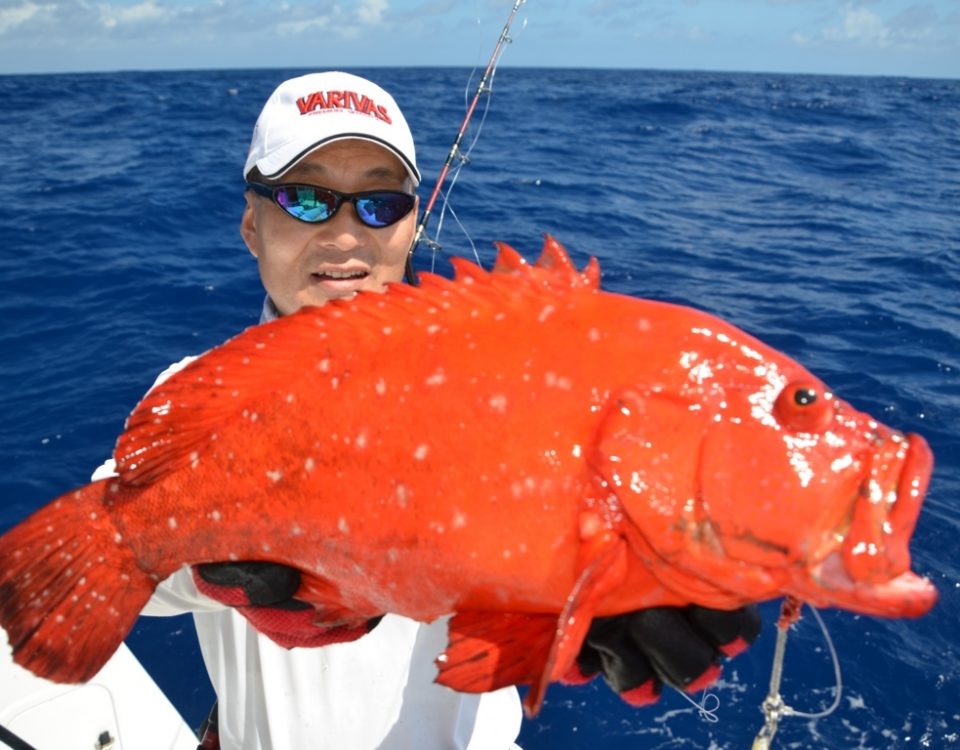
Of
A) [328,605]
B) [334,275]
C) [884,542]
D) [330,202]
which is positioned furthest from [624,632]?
[330,202]

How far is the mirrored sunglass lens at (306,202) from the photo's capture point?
8.83ft

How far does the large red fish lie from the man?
623 millimetres

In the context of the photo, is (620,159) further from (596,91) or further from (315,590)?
(596,91)

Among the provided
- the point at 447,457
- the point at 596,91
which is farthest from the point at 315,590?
the point at 596,91

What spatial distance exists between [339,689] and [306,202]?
1736mm

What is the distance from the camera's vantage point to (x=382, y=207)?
2.76m

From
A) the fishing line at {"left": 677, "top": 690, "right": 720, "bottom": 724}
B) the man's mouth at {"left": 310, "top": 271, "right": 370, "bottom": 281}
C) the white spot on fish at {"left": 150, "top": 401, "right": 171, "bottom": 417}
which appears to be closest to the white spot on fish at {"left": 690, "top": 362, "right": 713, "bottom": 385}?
the white spot on fish at {"left": 150, "top": 401, "right": 171, "bottom": 417}

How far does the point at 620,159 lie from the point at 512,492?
1907 centimetres

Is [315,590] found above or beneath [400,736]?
above

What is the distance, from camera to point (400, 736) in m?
2.62

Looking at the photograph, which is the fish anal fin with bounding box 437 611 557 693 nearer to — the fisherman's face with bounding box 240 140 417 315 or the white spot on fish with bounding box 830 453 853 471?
the white spot on fish with bounding box 830 453 853 471

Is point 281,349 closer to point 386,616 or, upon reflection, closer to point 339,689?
point 386,616

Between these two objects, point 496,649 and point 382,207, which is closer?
point 496,649

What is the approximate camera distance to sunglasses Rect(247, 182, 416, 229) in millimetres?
2699
